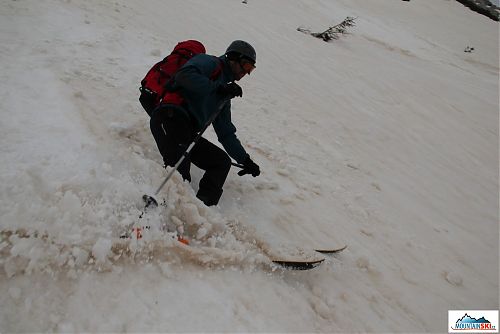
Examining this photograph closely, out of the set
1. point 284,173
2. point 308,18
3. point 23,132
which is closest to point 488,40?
point 308,18

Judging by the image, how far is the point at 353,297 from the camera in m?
2.98

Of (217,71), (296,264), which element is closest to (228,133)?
(217,71)

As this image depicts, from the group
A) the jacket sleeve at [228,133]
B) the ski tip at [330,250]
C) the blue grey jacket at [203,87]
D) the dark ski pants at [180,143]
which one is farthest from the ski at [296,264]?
Answer: the blue grey jacket at [203,87]

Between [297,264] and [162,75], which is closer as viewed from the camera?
[297,264]

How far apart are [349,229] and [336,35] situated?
980 cm

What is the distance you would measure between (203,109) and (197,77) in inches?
13.7

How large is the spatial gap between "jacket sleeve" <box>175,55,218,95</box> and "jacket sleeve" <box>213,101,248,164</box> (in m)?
0.43

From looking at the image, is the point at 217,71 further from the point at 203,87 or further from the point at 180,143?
the point at 180,143

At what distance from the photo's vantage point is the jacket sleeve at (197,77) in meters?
3.00

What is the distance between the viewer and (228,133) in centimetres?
367

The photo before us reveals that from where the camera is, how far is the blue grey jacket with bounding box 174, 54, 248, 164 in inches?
118

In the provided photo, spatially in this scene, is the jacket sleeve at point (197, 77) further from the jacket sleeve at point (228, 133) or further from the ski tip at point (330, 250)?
the ski tip at point (330, 250)

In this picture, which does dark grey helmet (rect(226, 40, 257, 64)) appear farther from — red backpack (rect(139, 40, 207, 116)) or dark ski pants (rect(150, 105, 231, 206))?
dark ski pants (rect(150, 105, 231, 206))

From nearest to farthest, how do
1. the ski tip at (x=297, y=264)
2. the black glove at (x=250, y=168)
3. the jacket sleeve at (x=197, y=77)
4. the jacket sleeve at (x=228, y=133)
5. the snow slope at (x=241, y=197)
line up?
1. the snow slope at (x=241, y=197)
2. the ski tip at (x=297, y=264)
3. the jacket sleeve at (x=197, y=77)
4. the jacket sleeve at (x=228, y=133)
5. the black glove at (x=250, y=168)
